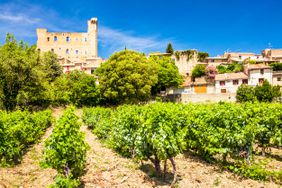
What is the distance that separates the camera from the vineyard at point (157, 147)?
27.1ft

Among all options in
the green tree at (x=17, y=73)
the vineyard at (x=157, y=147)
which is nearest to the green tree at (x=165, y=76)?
the green tree at (x=17, y=73)

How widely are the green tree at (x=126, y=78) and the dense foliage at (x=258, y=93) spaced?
1560 cm

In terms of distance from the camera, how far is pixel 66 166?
7.93m

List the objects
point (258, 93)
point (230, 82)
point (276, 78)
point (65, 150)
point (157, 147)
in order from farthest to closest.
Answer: point (276, 78) → point (230, 82) → point (258, 93) → point (157, 147) → point (65, 150)

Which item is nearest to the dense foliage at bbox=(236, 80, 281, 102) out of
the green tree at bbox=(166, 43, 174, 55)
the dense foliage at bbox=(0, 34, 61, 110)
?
the dense foliage at bbox=(0, 34, 61, 110)

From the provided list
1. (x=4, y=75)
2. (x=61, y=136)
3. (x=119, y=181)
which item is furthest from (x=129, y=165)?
(x=4, y=75)

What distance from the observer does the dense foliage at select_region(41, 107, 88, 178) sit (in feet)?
25.8

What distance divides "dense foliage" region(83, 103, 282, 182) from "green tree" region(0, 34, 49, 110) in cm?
1659

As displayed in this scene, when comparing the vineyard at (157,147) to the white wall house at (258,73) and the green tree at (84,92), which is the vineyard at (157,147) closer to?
the green tree at (84,92)

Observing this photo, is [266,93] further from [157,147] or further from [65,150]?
[65,150]

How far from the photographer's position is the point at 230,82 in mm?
50188

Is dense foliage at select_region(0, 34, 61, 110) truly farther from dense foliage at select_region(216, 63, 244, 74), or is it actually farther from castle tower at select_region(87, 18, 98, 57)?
castle tower at select_region(87, 18, 98, 57)

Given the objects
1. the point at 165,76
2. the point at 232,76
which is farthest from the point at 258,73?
the point at 165,76

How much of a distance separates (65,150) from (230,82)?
47094mm
